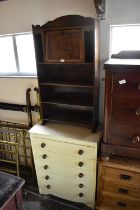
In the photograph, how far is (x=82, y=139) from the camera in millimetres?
1684

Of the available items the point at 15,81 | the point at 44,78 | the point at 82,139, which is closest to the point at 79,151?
the point at 82,139

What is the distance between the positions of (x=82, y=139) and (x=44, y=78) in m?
0.71

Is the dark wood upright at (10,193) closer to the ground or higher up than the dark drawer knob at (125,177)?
higher up

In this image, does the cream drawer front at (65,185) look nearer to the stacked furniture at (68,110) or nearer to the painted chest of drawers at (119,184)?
the stacked furniture at (68,110)

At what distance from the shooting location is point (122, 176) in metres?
1.65

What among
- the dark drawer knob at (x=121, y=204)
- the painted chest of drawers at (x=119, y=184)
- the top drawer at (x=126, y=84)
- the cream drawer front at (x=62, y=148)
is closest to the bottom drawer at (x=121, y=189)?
the painted chest of drawers at (x=119, y=184)

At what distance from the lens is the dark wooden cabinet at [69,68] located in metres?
1.56

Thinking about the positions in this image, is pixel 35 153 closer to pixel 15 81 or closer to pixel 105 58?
pixel 15 81

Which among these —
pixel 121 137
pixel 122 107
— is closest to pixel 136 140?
pixel 121 137

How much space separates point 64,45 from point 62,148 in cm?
94

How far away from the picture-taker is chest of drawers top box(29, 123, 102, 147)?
1675 mm

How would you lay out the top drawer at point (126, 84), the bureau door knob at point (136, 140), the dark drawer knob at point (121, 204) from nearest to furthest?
the top drawer at point (126, 84), the bureau door knob at point (136, 140), the dark drawer knob at point (121, 204)

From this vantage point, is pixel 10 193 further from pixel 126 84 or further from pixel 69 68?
pixel 69 68

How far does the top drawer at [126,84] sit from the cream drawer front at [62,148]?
0.60 meters
